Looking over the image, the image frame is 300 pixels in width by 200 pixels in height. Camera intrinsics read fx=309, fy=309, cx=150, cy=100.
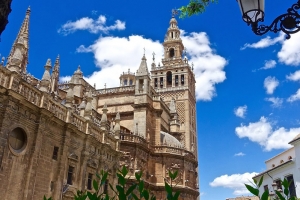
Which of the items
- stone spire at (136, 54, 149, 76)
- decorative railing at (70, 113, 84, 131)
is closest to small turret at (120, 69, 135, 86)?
stone spire at (136, 54, 149, 76)

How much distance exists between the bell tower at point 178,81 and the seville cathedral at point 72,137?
9.72 m

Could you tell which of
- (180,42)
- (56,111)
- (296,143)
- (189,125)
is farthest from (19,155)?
(180,42)

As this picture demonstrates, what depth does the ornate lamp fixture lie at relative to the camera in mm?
4570

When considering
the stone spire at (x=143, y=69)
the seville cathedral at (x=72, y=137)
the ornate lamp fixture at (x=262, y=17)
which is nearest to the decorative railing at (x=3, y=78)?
the seville cathedral at (x=72, y=137)

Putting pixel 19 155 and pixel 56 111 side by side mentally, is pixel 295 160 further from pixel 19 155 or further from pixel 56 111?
pixel 19 155

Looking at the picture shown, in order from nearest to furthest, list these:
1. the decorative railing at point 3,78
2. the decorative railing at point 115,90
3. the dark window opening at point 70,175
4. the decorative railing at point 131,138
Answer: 1. the decorative railing at point 3,78
2. the dark window opening at point 70,175
3. the decorative railing at point 131,138
4. the decorative railing at point 115,90

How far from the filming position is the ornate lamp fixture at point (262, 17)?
15.0ft

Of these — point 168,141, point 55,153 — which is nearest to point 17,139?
point 55,153

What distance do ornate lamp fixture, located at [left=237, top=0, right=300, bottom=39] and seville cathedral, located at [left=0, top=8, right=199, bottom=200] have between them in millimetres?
2983

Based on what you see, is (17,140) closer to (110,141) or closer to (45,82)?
(45,82)

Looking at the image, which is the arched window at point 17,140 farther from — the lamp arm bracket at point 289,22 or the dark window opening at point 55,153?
the lamp arm bracket at point 289,22

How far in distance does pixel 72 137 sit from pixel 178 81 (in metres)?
37.2

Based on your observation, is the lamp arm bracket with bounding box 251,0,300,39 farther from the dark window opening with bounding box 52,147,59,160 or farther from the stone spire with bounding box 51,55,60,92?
the stone spire with bounding box 51,55,60,92

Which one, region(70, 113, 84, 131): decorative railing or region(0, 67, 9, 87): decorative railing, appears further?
region(70, 113, 84, 131): decorative railing
